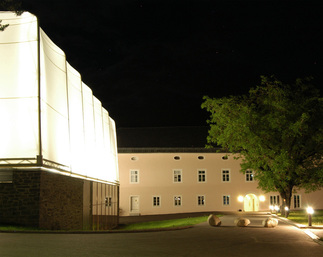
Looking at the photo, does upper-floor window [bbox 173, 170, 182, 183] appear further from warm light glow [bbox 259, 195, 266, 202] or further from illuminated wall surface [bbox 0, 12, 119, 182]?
illuminated wall surface [bbox 0, 12, 119, 182]

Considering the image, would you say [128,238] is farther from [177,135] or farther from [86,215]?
[177,135]

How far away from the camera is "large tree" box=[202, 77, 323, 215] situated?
31250mm

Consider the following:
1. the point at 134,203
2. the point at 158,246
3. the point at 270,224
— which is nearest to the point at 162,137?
the point at 134,203

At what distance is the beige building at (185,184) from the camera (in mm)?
49000

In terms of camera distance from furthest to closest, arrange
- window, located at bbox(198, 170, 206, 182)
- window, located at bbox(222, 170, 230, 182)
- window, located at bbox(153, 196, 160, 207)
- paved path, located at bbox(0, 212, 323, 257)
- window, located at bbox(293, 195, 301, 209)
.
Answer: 1. window, located at bbox(293, 195, 301, 209)
2. window, located at bbox(222, 170, 230, 182)
3. window, located at bbox(198, 170, 206, 182)
4. window, located at bbox(153, 196, 160, 207)
5. paved path, located at bbox(0, 212, 323, 257)

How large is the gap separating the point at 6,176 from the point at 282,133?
20.3 m

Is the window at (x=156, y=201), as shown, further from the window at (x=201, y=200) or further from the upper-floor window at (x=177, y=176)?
the window at (x=201, y=200)

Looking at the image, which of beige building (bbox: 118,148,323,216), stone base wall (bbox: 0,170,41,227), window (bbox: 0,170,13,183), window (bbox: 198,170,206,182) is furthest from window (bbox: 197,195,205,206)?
window (bbox: 0,170,13,183)

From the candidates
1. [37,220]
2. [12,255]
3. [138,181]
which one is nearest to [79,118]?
[37,220]

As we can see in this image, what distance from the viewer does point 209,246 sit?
44.1ft

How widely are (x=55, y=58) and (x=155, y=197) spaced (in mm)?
30778

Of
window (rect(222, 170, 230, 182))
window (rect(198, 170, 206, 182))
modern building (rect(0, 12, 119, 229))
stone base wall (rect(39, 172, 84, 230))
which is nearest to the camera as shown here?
modern building (rect(0, 12, 119, 229))

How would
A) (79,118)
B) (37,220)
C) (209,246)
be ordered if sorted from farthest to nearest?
(79,118) → (37,220) → (209,246)

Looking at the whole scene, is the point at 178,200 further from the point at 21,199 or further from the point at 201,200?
the point at 21,199
